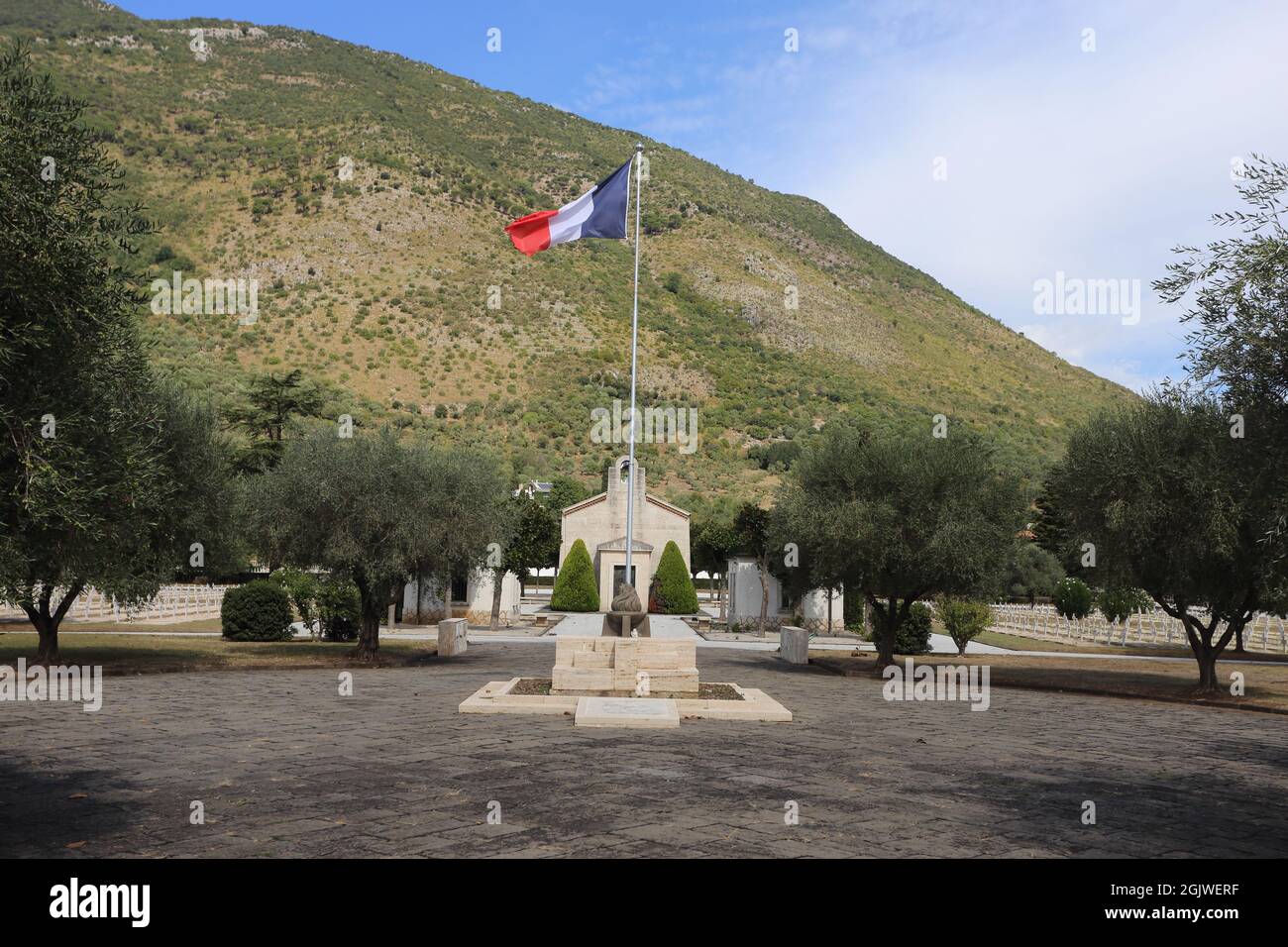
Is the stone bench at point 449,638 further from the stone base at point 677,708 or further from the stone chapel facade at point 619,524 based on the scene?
the stone chapel facade at point 619,524

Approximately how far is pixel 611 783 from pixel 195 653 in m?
18.7

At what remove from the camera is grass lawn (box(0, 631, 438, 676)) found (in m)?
21.5

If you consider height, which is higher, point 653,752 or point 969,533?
point 969,533

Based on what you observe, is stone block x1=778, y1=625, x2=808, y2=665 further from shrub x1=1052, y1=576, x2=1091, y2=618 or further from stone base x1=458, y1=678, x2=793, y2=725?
shrub x1=1052, y1=576, x2=1091, y2=618

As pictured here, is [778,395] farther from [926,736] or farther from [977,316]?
[926,736]

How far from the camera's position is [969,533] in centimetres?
2152

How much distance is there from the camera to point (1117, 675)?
24594 mm

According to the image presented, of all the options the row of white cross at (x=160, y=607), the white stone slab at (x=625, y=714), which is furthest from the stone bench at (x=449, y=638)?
the row of white cross at (x=160, y=607)

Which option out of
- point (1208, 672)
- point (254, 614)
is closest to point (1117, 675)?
point (1208, 672)

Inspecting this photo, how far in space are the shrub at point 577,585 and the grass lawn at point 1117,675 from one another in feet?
58.9

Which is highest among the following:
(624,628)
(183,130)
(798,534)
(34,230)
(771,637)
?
(183,130)

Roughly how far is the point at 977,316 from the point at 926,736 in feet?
381

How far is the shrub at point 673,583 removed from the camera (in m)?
47.5
